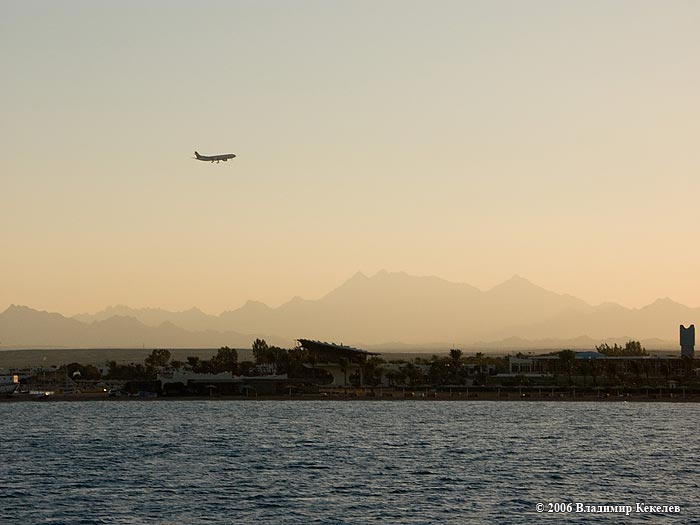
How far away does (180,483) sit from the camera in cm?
12669

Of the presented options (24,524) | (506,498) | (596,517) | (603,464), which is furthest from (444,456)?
(24,524)

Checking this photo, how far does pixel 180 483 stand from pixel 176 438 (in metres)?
61.2

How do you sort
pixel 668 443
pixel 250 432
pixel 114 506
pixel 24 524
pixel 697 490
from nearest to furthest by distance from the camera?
pixel 24 524 < pixel 114 506 < pixel 697 490 < pixel 668 443 < pixel 250 432

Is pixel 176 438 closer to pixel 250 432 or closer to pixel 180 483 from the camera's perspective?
pixel 250 432

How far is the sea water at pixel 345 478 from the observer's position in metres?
106

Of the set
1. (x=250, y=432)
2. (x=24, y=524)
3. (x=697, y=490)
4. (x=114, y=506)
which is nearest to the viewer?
(x=24, y=524)

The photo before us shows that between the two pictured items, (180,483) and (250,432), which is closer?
(180,483)

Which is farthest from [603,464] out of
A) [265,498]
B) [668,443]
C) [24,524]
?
[24,524]

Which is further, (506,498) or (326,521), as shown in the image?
(506,498)

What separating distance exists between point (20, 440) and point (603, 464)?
105m

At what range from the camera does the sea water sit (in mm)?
105750

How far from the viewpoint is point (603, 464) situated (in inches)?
5960

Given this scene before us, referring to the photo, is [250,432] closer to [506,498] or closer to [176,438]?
[176,438]

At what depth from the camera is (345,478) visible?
5231 inches
